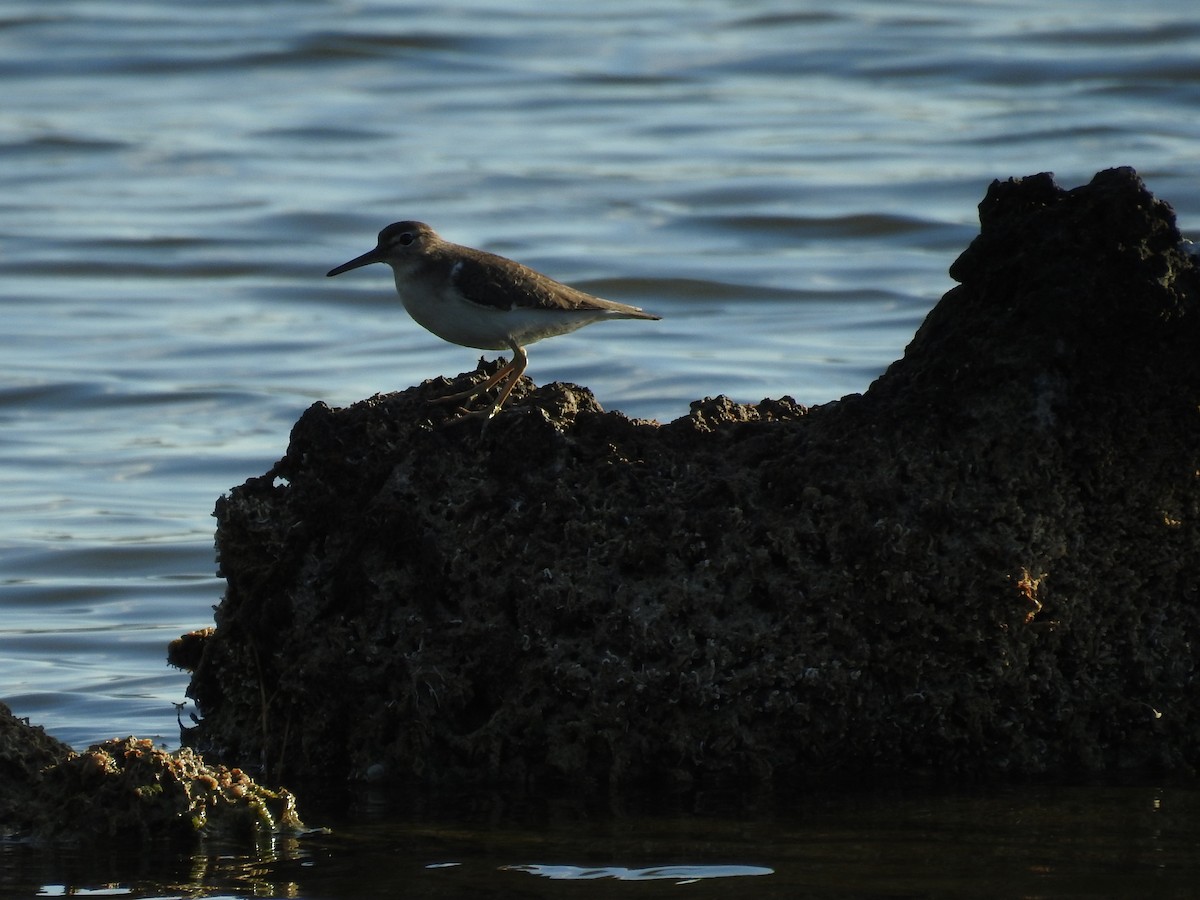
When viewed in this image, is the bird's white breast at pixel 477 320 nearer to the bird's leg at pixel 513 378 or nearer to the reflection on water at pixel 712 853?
the bird's leg at pixel 513 378

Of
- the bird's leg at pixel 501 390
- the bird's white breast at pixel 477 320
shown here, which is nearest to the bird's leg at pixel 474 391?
the bird's leg at pixel 501 390

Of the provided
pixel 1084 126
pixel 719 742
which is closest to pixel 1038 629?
pixel 719 742

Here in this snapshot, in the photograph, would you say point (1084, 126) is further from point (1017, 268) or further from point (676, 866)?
point (676, 866)

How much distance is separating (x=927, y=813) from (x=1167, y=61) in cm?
1859

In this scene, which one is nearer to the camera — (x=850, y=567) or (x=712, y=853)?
(x=712, y=853)

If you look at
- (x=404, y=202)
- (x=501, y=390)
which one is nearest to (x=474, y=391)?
(x=501, y=390)

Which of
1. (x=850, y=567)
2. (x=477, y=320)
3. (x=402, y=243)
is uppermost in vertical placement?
(x=402, y=243)

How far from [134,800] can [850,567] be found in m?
2.32

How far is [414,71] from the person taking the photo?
24.7m

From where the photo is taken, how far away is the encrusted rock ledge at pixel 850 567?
609cm

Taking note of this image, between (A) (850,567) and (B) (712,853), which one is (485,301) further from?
(B) (712,853)

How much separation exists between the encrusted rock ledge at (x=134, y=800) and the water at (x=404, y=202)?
6.34 ft

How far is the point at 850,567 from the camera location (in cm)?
609

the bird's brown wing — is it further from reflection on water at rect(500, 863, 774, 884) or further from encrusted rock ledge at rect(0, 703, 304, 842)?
reflection on water at rect(500, 863, 774, 884)
